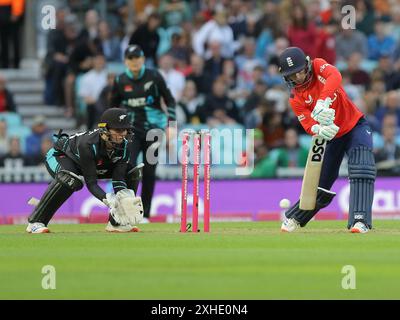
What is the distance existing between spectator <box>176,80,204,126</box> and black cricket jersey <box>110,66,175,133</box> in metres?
5.61

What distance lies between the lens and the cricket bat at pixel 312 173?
14.1 m

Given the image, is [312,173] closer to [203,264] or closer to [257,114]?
[203,264]

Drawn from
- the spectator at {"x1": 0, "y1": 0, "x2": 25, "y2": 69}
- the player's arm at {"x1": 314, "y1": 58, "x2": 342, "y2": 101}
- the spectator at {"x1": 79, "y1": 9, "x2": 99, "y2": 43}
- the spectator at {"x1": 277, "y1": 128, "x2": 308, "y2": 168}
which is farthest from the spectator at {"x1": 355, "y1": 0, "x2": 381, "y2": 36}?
the player's arm at {"x1": 314, "y1": 58, "x2": 342, "y2": 101}

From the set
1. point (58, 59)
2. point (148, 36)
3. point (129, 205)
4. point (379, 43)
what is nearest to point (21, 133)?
point (58, 59)

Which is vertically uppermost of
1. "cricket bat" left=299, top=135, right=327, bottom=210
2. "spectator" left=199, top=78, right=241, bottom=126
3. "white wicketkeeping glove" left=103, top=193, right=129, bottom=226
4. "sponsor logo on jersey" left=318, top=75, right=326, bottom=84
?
"spectator" left=199, top=78, right=241, bottom=126

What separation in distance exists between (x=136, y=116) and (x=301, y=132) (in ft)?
22.5

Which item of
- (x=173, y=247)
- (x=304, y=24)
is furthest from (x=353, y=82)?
(x=173, y=247)

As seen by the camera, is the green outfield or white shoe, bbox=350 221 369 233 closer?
the green outfield

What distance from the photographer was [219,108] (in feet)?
76.8

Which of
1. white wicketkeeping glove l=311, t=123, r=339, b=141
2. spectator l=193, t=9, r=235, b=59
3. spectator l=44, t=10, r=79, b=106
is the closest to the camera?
white wicketkeeping glove l=311, t=123, r=339, b=141

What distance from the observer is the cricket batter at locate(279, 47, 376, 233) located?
13.6m

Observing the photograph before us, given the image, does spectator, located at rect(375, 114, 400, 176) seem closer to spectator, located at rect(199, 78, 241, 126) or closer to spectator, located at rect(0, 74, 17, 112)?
spectator, located at rect(199, 78, 241, 126)

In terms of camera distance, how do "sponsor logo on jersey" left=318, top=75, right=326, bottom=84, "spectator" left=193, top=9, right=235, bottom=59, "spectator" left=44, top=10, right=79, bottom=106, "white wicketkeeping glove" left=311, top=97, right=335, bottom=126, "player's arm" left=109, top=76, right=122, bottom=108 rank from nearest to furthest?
1. "white wicketkeeping glove" left=311, top=97, right=335, bottom=126
2. "sponsor logo on jersey" left=318, top=75, right=326, bottom=84
3. "player's arm" left=109, top=76, right=122, bottom=108
4. "spectator" left=44, top=10, right=79, bottom=106
5. "spectator" left=193, top=9, right=235, bottom=59

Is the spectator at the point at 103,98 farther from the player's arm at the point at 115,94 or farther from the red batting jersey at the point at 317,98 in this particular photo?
the red batting jersey at the point at 317,98
